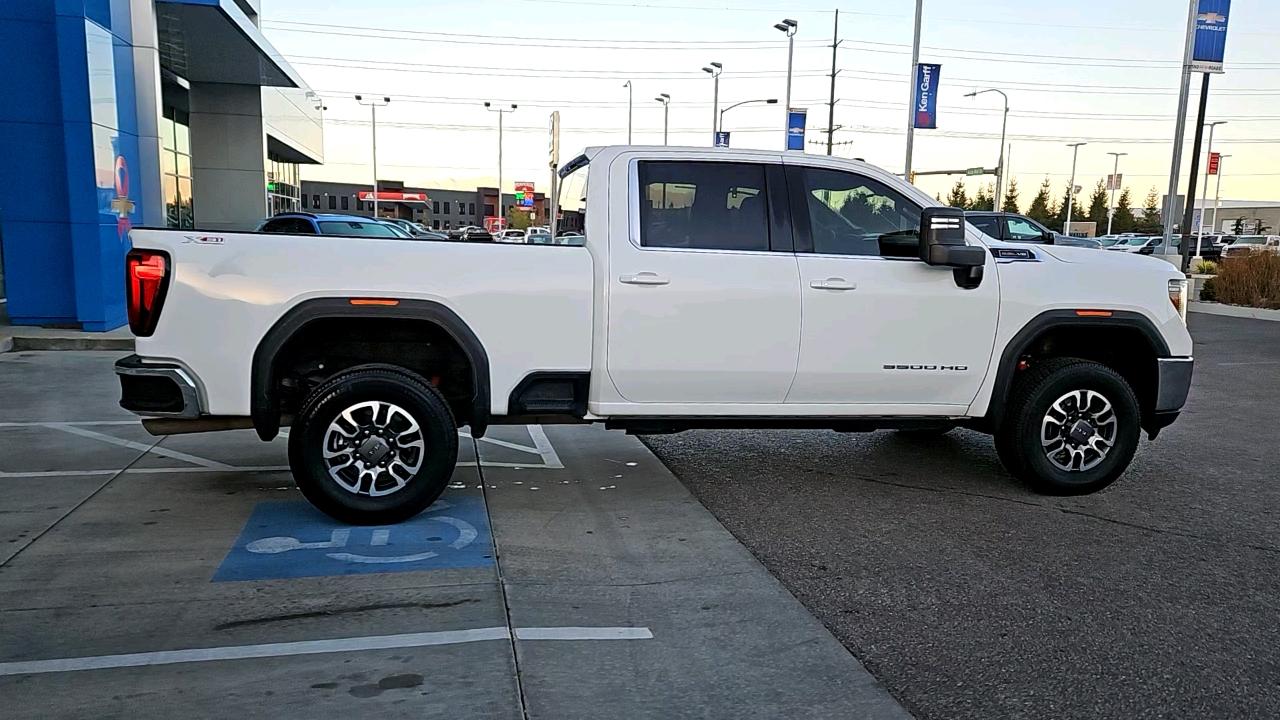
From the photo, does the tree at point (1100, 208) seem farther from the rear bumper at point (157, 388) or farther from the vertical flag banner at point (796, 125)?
the rear bumper at point (157, 388)

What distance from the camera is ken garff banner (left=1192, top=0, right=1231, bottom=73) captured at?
19.0 m

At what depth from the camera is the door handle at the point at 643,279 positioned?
5.17 m

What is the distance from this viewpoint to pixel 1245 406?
9.12 m

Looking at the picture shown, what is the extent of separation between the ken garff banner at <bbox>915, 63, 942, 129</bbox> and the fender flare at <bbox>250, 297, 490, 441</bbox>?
84.3 feet

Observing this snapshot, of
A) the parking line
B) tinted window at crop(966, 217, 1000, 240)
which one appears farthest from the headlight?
tinted window at crop(966, 217, 1000, 240)

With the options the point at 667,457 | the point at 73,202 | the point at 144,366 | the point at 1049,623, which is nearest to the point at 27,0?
the point at 73,202

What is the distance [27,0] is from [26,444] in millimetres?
7576

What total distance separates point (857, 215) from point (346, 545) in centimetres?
345

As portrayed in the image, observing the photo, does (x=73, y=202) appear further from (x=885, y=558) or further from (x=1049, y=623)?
(x=1049, y=623)

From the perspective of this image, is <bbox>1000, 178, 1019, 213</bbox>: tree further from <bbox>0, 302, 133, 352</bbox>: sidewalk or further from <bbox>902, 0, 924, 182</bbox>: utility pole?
<bbox>0, 302, 133, 352</bbox>: sidewalk

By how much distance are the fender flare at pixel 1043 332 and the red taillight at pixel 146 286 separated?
15.5ft

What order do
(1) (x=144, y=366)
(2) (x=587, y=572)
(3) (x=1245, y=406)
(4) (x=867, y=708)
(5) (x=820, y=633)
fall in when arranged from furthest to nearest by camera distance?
(3) (x=1245, y=406) < (1) (x=144, y=366) < (2) (x=587, y=572) < (5) (x=820, y=633) < (4) (x=867, y=708)

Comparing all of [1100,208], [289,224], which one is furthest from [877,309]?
[1100,208]

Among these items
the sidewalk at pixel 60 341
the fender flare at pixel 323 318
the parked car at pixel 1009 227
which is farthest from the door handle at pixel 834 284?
the parked car at pixel 1009 227
